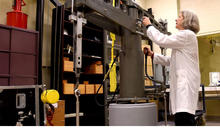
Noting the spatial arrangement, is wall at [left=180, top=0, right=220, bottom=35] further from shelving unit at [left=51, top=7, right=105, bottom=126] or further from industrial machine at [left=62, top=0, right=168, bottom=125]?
industrial machine at [left=62, top=0, right=168, bottom=125]

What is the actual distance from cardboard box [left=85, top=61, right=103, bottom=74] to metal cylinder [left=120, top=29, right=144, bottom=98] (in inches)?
85.9

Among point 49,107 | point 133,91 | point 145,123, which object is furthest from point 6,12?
point 145,123

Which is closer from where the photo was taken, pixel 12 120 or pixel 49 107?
pixel 12 120

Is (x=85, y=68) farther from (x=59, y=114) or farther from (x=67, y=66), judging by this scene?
(x=59, y=114)

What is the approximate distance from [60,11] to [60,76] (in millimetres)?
1028

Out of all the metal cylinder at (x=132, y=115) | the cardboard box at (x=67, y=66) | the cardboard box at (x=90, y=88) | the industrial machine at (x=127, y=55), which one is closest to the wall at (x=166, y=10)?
the cardboard box at (x=90, y=88)

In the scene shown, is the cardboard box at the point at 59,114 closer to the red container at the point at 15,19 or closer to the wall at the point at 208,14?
the red container at the point at 15,19

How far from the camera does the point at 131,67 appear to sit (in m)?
1.63

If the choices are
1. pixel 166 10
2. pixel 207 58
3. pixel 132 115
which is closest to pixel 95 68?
pixel 132 115

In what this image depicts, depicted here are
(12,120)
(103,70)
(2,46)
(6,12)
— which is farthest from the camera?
(103,70)

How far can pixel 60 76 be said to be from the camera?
3186 mm

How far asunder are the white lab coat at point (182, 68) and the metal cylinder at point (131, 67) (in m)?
0.17

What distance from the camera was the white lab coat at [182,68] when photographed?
161cm

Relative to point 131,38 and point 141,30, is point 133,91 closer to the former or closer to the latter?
point 131,38
